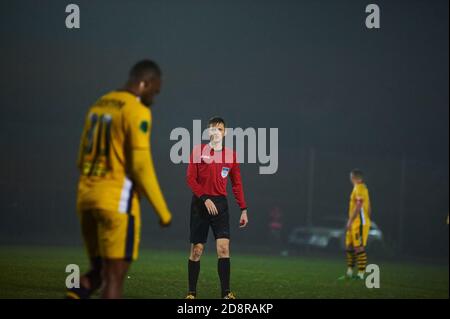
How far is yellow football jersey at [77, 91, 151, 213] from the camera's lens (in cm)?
607

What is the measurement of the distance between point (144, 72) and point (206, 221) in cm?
396

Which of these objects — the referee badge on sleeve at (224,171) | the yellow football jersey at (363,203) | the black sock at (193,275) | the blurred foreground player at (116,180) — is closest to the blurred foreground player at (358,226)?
the yellow football jersey at (363,203)

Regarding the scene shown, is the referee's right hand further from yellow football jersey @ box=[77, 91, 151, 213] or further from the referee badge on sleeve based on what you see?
yellow football jersey @ box=[77, 91, 151, 213]

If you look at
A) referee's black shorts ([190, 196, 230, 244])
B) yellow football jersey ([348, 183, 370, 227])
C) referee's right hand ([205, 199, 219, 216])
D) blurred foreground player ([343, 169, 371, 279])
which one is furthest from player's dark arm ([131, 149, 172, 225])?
yellow football jersey ([348, 183, 370, 227])

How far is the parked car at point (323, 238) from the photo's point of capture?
28141 mm

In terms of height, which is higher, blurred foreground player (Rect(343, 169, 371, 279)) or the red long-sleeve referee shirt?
the red long-sleeve referee shirt

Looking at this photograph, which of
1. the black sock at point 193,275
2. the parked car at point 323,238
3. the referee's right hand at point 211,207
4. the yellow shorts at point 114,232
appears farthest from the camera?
the parked car at point 323,238

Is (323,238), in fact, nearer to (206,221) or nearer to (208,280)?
(208,280)

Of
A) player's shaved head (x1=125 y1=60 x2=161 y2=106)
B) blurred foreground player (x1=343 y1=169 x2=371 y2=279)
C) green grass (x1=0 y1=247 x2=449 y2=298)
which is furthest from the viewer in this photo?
blurred foreground player (x1=343 y1=169 x2=371 y2=279)

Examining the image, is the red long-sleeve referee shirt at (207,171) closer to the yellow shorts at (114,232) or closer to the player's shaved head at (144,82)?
the player's shaved head at (144,82)

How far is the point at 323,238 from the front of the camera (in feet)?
92.7

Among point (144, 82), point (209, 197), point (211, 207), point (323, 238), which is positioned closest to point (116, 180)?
point (144, 82)

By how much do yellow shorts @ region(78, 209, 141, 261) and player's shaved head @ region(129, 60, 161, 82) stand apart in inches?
45.3
